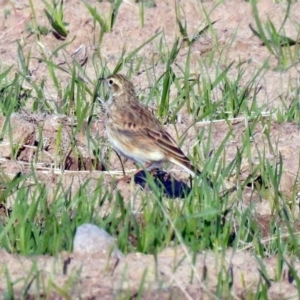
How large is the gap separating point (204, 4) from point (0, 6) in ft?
6.10

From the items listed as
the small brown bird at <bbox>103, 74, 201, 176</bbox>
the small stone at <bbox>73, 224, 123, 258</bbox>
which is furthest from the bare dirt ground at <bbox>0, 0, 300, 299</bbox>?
the small brown bird at <bbox>103, 74, 201, 176</bbox>

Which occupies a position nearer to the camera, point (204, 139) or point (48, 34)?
point (204, 139)

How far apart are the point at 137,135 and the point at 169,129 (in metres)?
0.65

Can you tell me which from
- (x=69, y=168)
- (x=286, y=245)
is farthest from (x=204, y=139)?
(x=286, y=245)

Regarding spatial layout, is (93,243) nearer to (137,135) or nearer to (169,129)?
(137,135)

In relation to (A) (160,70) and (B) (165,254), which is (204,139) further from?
(B) (165,254)

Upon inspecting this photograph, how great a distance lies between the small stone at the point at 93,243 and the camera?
5.18 m

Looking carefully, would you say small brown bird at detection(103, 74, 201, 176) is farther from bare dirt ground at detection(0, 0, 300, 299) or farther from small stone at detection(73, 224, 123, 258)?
small stone at detection(73, 224, 123, 258)

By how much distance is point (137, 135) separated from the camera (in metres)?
6.99

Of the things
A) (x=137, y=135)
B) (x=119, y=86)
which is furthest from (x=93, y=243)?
(x=119, y=86)

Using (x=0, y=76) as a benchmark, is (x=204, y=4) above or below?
above

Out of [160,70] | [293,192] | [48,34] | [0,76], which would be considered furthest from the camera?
[48,34]

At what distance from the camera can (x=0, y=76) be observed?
25.9ft

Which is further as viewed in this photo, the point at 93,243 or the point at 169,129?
the point at 169,129
